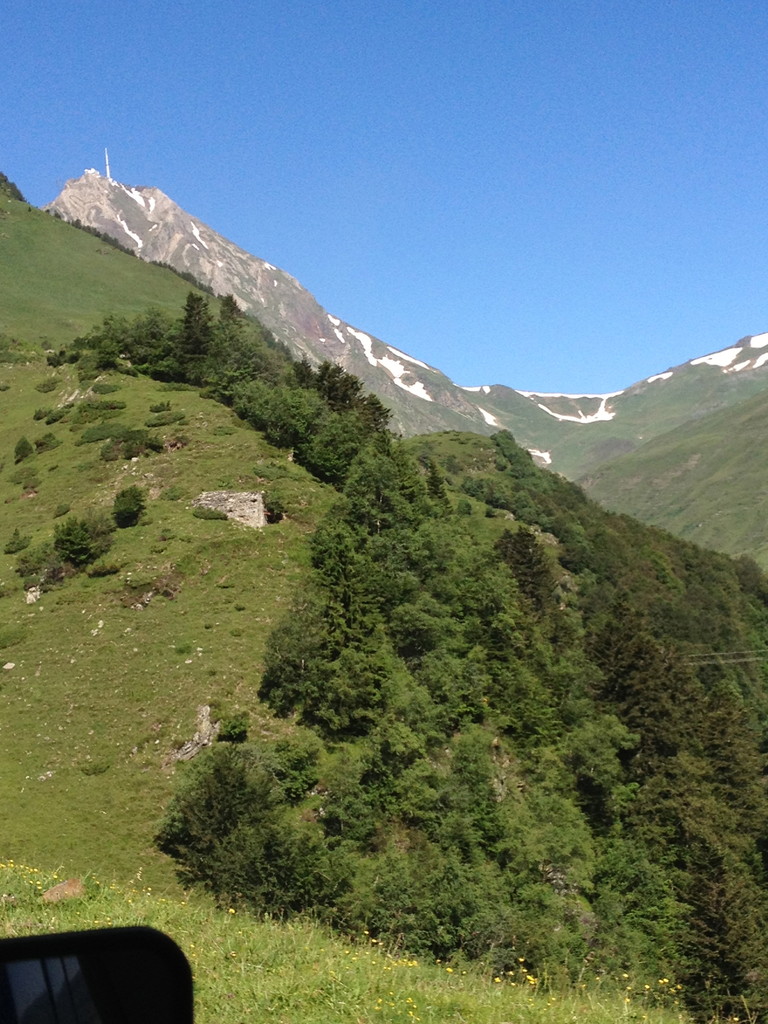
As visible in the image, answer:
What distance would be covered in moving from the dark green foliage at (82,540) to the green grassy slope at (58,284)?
282 ft

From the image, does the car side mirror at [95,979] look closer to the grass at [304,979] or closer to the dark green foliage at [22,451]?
the grass at [304,979]

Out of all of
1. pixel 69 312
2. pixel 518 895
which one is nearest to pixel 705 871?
pixel 518 895

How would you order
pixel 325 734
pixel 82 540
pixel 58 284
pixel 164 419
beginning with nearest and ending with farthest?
1. pixel 325 734
2. pixel 82 540
3. pixel 164 419
4. pixel 58 284

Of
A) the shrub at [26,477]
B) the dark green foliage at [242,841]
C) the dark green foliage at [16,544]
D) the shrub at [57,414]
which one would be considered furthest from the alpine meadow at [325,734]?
the shrub at [57,414]

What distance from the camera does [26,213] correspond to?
650 feet

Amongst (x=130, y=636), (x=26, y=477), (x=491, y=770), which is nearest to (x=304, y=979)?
(x=491, y=770)

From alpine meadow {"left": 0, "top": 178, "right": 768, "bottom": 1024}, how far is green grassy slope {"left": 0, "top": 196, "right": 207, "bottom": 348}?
213 ft

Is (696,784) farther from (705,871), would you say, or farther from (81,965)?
(81,965)

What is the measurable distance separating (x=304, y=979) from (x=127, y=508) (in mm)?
56224

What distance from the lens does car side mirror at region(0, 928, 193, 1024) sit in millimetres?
2533

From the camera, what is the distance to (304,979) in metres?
8.88

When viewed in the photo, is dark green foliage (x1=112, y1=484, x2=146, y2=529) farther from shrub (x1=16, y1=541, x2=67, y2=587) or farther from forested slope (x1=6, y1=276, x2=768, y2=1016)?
shrub (x1=16, y1=541, x2=67, y2=587)

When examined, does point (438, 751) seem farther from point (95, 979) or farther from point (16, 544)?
point (95, 979)

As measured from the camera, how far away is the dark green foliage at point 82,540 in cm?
5719
